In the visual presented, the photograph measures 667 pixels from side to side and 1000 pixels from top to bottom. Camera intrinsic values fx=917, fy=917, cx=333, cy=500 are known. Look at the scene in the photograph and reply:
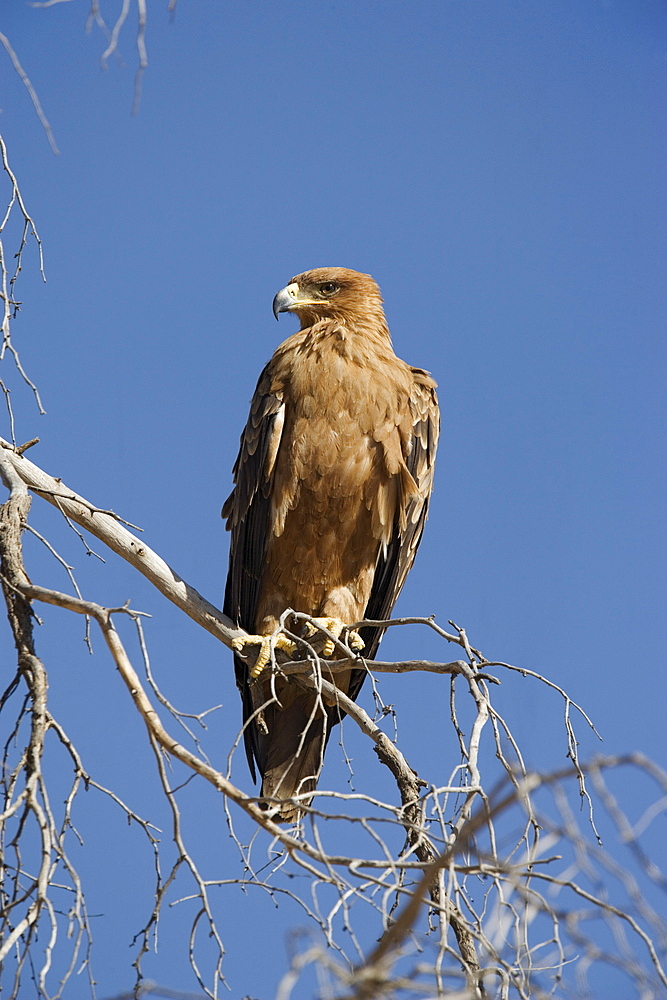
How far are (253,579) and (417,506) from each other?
83 centimetres

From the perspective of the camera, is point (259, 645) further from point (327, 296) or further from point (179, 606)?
point (327, 296)

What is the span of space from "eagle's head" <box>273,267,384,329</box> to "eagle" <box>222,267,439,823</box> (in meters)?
0.29

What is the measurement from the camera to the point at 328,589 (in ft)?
13.9

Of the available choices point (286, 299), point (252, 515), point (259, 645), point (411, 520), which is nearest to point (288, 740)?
point (259, 645)

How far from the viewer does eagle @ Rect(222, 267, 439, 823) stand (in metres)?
4.06

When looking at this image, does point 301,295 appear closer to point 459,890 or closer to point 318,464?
point 318,464

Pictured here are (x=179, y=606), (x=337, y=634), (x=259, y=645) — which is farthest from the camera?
(x=337, y=634)

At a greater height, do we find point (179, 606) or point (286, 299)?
point (286, 299)

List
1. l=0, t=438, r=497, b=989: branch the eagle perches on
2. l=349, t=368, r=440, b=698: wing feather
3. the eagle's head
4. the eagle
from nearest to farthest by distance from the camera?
l=0, t=438, r=497, b=989: branch the eagle perches on
the eagle
l=349, t=368, r=440, b=698: wing feather
the eagle's head

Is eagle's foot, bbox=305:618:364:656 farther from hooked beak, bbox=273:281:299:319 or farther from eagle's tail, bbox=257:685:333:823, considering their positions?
hooked beak, bbox=273:281:299:319

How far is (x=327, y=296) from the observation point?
15.4 ft

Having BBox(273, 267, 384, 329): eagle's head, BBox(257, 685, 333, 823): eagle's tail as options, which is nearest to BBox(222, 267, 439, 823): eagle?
BBox(257, 685, 333, 823): eagle's tail

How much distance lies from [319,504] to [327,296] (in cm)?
123

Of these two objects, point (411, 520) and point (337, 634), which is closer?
point (337, 634)
